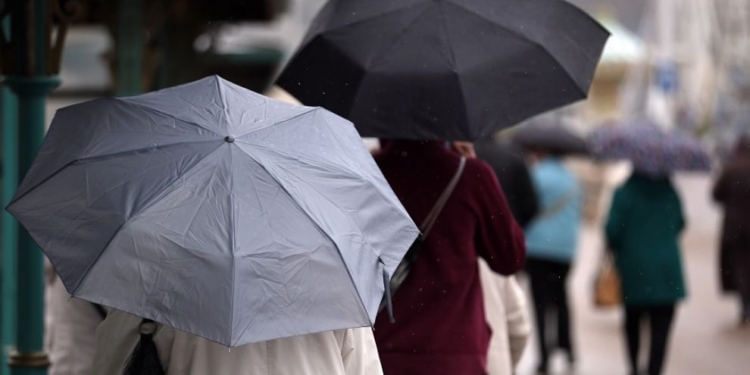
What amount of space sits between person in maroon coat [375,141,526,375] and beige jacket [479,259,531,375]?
415 millimetres

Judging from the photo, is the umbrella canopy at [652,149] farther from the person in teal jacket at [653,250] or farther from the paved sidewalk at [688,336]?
the paved sidewalk at [688,336]

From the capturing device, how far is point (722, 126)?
23.3 meters

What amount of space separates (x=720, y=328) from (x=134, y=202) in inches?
393

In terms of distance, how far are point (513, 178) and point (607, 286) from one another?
1.45m

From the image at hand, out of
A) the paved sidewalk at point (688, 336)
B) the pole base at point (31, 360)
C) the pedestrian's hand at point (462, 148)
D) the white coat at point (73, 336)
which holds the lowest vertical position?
the paved sidewalk at point (688, 336)

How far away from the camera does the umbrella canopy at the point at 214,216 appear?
2971mm

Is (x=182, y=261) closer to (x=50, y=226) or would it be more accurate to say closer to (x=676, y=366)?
(x=50, y=226)

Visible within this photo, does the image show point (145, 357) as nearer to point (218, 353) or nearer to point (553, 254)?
point (218, 353)

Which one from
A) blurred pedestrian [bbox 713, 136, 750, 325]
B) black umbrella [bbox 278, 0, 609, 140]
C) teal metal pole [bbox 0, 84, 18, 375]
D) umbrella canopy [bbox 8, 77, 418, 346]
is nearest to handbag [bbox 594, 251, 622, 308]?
blurred pedestrian [bbox 713, 136, 750, 325]

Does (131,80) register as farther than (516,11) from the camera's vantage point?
Yes

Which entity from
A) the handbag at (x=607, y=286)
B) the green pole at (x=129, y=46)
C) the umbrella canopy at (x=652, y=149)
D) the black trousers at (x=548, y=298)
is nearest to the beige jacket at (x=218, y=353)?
the green pole at (x=129, y=46)

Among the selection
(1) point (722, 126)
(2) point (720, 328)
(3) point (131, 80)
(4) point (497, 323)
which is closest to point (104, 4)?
(3) point (131, 80)

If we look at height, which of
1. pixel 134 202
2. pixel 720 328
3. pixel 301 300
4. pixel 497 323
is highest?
pixel 134 202

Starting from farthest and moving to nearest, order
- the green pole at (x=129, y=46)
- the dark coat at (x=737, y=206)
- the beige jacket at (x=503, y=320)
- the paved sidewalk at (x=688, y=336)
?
the dark coat at (x=737, y=206), the paved sidewalk at (x=688, y=336), the green pole at (x=129, y=46), the beige jacket at (x=503, y=320)
